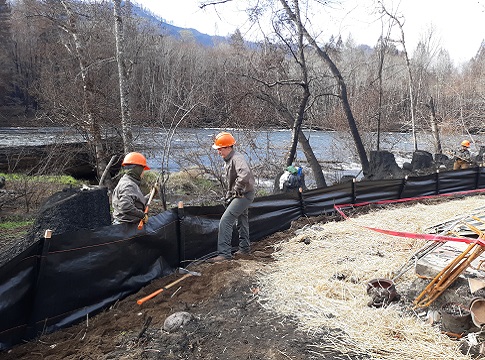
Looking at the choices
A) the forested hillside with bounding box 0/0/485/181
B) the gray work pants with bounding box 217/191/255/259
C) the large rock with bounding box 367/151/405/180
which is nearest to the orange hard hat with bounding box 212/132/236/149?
the gray work pants with bounding box 217/191/255/259

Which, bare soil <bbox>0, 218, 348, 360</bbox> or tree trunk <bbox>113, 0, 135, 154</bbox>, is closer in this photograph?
bare soil <bbox>0, 218, 348, 360</bbox>

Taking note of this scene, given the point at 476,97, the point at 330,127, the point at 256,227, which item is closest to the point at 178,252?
the point at 256,227

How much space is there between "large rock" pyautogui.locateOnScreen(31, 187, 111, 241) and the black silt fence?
146 centimetres

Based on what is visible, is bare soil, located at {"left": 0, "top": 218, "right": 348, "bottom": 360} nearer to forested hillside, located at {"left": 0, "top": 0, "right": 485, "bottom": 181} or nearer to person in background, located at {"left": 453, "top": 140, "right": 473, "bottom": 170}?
forested hillside, located at {"left": 0, "top": 0, "right": 485, "bottom": 181}

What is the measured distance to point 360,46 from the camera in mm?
31500

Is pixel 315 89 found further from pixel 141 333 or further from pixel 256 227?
pixel 141 333

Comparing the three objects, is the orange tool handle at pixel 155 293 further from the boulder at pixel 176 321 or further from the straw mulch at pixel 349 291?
the straw mulch at pixel 349 291

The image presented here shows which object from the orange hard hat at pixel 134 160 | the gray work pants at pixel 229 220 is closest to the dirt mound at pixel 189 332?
the gray work pants at pixel 229 220

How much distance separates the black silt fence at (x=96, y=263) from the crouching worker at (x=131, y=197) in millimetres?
201

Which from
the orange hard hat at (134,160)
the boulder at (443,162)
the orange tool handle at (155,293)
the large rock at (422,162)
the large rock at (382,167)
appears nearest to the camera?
the orange tool handle at (155,293)

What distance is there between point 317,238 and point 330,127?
A: 1374 cm

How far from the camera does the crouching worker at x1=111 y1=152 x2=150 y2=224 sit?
491 cm

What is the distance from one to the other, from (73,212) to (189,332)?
10.3ft

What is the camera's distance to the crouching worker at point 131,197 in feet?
16.1
